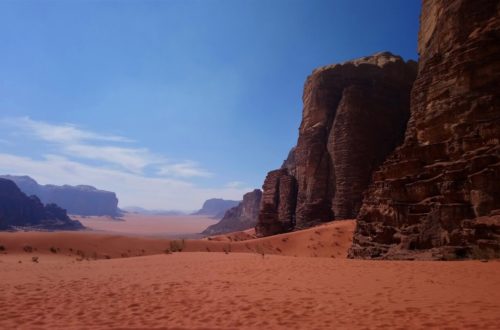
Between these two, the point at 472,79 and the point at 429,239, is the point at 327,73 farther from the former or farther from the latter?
the point at 429,239

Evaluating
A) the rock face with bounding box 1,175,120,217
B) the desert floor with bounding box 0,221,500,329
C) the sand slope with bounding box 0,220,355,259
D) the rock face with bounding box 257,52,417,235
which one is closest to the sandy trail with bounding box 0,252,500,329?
the desert floor with bounding box 0,221,500,329

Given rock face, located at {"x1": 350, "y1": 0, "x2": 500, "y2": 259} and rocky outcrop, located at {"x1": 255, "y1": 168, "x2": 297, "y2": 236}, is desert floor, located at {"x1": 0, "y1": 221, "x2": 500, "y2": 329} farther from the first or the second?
rocky outcrop, located at {"x1": 255, "y1": 168, "x2": 297, "y2": 236}

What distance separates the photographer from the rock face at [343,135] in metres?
29.1

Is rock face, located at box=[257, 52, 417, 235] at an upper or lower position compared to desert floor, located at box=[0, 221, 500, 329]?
upper

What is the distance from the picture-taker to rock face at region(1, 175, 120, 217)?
16488 centimetres

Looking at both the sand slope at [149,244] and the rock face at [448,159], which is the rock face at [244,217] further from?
the rock face at [448,159]

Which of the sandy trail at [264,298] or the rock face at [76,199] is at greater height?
the rock face at [76,199]

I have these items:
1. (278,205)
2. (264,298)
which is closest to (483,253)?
(264,298)

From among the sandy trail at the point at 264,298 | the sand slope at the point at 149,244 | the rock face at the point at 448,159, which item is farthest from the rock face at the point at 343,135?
the sandy trail at the point at 264,298

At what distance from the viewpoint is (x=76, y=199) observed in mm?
168000

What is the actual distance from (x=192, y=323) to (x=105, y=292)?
11.5 feet

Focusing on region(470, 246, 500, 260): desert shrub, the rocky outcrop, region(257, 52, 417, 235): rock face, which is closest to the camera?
region(470, 246, 500, 260): desert shrub

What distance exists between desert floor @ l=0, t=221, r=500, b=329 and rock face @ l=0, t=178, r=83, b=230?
72948 mm

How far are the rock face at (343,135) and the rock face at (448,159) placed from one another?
12712 mm
